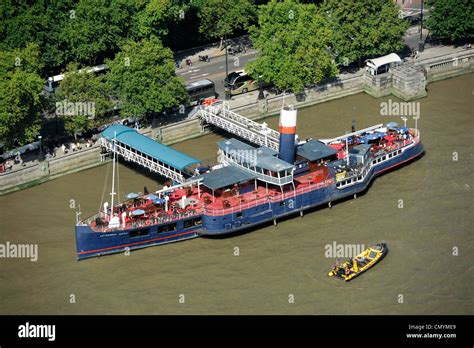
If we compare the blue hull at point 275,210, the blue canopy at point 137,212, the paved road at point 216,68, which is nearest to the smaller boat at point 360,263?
the blue hull at point 275,210

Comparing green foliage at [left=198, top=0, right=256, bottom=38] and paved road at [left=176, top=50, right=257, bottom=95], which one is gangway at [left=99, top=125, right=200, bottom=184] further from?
green foliage at [left=198, top=0, right=256, bottom=38]

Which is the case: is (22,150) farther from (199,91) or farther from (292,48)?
(292,48)

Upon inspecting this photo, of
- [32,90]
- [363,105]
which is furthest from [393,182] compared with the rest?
[32,90]

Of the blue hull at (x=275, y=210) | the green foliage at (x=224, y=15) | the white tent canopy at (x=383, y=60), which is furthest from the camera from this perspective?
the green foliage at (x=224, y=15)

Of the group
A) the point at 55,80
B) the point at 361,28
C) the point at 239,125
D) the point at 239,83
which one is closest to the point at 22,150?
the point at 55,80

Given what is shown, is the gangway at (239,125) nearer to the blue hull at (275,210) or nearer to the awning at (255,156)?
the awning at (255,156)

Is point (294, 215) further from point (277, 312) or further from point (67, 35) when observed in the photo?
point (67, 35)
